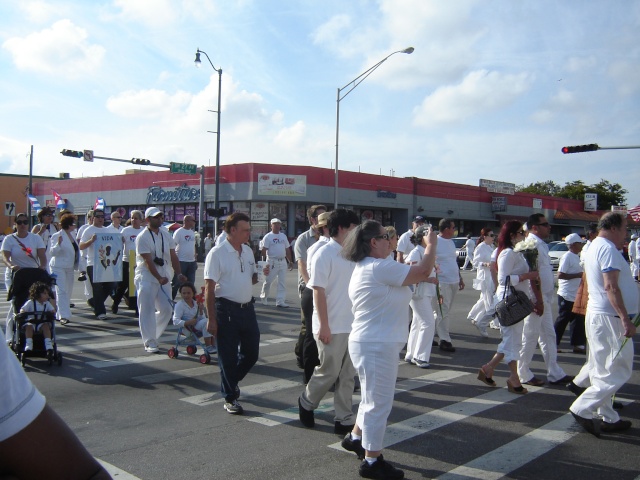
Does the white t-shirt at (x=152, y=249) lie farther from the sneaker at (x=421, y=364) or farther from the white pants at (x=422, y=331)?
the sneaker at (x=421, y=364)

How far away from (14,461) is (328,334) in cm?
354

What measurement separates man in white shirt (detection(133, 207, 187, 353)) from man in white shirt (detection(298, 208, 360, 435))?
3853mm

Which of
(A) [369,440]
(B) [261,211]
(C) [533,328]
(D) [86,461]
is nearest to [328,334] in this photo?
(A) [369,440]

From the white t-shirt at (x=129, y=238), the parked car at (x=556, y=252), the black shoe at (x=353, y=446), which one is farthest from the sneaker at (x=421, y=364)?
the parked car at (x=556, y=252)

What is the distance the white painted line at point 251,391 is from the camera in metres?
6.20

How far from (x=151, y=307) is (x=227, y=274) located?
127 inches

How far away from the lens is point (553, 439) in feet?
16.7

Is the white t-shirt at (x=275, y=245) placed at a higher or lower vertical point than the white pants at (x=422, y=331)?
higher

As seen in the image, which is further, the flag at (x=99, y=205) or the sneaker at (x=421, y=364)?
the flag at (x=99, y=205)

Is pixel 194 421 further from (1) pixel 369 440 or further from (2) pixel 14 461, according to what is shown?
(2) pixel 14 461

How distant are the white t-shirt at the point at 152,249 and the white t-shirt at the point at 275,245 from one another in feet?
17.6

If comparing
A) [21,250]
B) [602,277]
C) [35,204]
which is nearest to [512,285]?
[602,277]

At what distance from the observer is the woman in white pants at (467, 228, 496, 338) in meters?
10.1

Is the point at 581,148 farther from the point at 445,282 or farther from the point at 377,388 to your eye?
the point at 377,388
